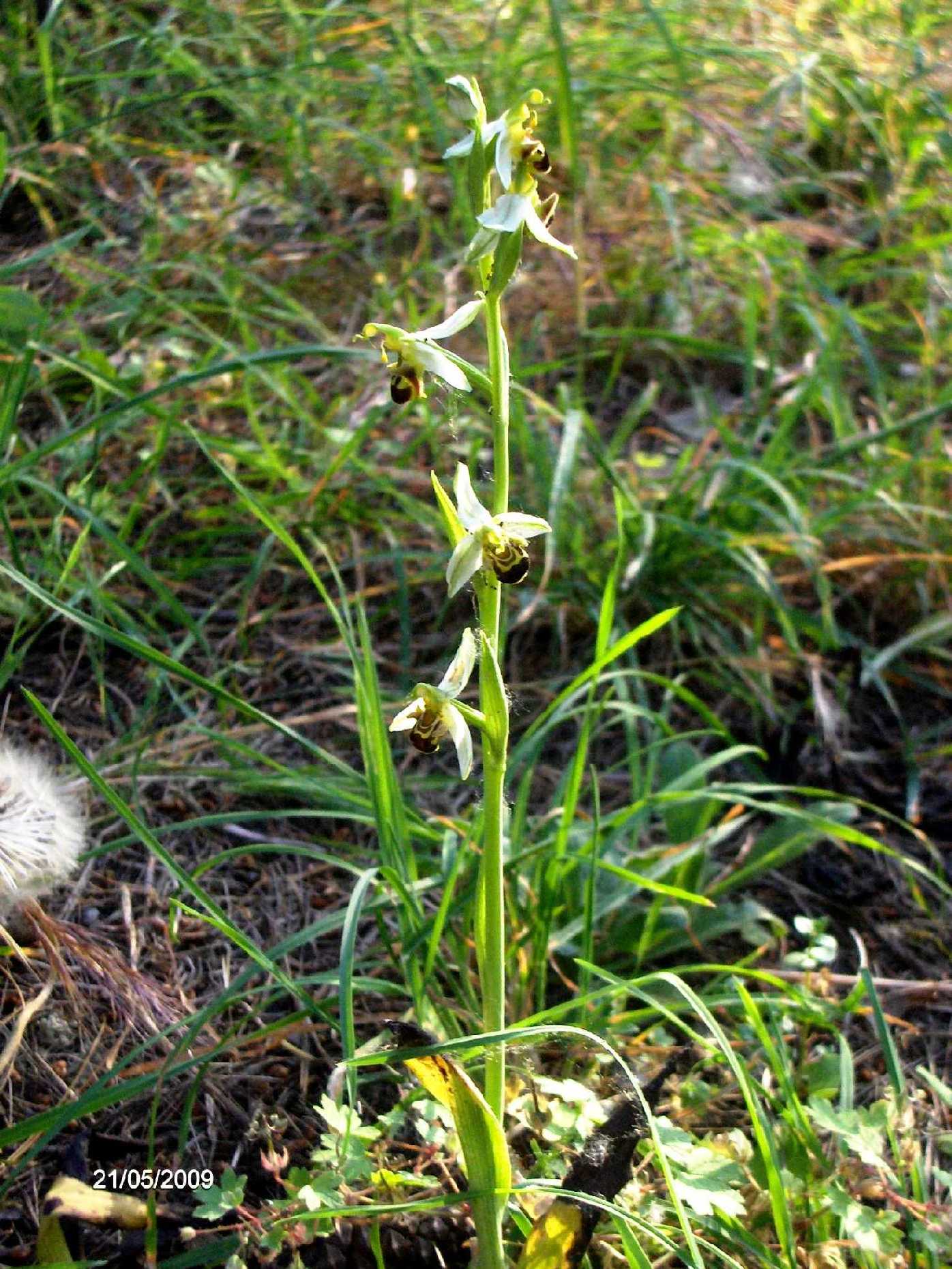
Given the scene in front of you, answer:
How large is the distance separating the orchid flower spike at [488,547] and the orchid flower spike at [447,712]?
0.25 feet

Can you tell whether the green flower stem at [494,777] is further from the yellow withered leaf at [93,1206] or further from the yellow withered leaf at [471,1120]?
the yellow withered leaf at [93,1206]

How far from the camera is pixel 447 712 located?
4.62 feet

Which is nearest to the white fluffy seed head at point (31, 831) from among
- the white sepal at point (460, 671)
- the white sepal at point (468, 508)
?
the white sepal at point (460, 671)

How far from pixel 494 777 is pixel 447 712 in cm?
11

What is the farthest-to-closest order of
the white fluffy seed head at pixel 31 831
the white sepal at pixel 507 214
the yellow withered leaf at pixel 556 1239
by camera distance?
the white fluffy seed head at pixel 31 831 → the yellow withered leaf at pixel 556 1239 → the white sepal at pixel 507 214

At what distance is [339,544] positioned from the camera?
2875 millimetres

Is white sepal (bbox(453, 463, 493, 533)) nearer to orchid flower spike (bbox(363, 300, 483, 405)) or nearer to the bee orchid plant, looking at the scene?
the bee orchid plant

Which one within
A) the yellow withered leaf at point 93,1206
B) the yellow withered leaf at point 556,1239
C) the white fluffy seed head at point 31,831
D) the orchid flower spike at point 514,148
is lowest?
the yellow withered leaf at point 93,1206

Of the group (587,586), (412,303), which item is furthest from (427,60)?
(587,586)

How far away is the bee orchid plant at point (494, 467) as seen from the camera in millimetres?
1356

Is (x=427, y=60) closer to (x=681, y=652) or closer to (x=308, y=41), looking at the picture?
(x=308, y=41)

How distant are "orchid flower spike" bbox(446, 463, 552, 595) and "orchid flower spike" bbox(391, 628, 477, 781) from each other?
3.0 inches

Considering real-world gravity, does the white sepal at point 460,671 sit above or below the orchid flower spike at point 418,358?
below

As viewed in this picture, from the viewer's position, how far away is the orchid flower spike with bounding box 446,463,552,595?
1356 mm
